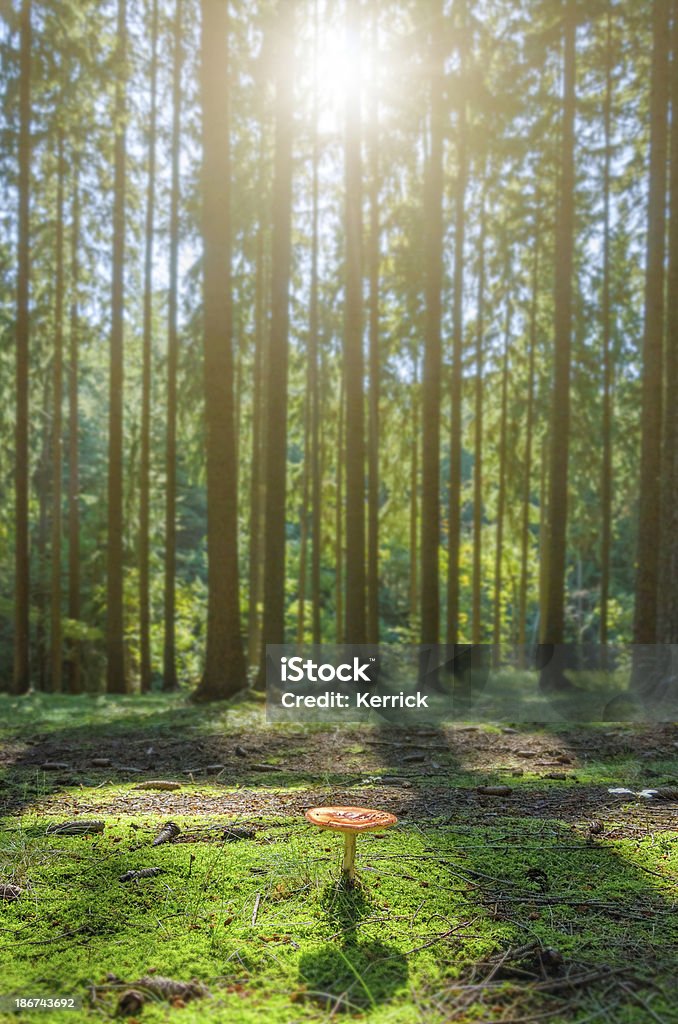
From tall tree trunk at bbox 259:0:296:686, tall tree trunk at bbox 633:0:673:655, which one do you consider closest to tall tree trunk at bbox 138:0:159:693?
tall tree trunk at bbox 259:0:296:686

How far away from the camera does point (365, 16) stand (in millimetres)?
12117

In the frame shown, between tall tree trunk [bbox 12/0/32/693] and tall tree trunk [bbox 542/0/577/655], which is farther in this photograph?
tall tree trunk [bbox 12/0/32/693]

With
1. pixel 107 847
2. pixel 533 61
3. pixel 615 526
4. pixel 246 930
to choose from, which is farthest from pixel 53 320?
pixel 615 526

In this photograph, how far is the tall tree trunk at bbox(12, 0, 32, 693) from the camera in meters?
11.9

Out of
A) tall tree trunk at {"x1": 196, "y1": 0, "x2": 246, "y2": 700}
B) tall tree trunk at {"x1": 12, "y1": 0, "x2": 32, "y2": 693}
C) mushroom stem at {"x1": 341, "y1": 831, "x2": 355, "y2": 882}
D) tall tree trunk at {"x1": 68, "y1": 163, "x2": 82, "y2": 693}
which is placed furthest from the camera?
tall tree trunk at {"x1": 68, "y1": 163, "x2": 82, "y2": 693}

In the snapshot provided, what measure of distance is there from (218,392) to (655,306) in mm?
6439

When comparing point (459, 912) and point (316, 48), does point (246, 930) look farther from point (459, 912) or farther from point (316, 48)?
point (316, 48)

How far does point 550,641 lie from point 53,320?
11.3 metres

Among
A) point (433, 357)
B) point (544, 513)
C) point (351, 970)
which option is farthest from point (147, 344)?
point (351, 970)

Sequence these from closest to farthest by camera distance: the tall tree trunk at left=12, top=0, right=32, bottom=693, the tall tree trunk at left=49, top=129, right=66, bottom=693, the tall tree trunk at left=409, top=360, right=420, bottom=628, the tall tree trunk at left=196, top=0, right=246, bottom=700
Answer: the tall tree trunk at left=196, top=0, right=246, bottom=700 < the tall tree trunk at left=12, top=0, right=32, bottom=693 < the tall tree trunk at left=49, top=129, right=66, bottom=693 < the tall tree trunk at left=409, top=360, right=420, bottom=628

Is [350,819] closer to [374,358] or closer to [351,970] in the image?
[351,970]

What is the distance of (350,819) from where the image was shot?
104 inches

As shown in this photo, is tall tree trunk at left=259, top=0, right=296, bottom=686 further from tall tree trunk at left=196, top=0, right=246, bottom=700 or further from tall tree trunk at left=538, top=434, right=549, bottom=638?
tall tree trunk at left=538, top=434, right=549, bottom=638

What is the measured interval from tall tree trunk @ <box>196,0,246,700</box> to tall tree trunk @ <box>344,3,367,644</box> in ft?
8.04
